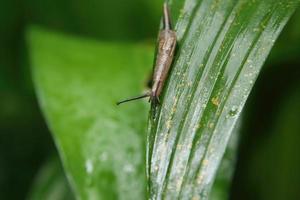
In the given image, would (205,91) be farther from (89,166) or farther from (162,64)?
(89,166)

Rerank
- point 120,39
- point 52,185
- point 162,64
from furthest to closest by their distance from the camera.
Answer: point 120,39 → point 52,185 → point 162,64

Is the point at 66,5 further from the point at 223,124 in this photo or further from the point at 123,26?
the point at 223,124

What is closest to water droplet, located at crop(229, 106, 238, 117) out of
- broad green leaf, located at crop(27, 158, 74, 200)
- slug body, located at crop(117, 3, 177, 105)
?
slug body, located at crop(117, 3, 177, 105)

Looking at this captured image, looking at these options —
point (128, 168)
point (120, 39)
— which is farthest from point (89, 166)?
point (120, 39)

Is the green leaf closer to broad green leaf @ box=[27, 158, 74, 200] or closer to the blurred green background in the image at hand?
the blurred green background

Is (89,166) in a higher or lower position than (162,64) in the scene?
lower

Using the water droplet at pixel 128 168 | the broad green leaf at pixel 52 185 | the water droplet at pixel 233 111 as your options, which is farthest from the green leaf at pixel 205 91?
the broad green leaf at pixel 52 185
